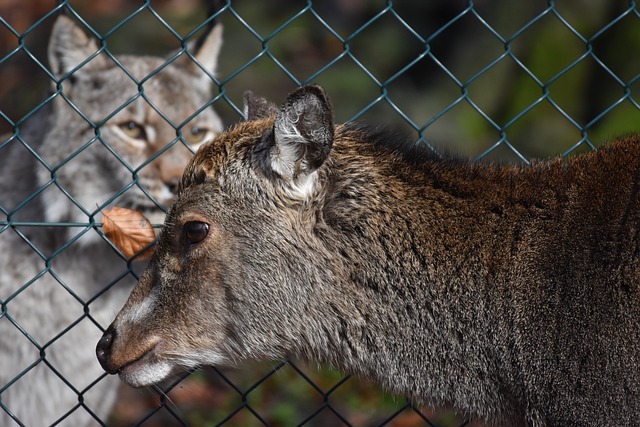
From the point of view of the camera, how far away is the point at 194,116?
3.52 m

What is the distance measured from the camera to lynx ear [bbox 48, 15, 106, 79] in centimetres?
448

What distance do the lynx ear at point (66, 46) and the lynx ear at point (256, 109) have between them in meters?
1.51

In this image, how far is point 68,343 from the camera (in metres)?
4.53

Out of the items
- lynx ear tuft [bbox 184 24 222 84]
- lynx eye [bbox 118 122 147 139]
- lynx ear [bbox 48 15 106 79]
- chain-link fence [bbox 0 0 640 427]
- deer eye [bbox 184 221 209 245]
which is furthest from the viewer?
lynx ear tuft [bbox 184 24 222 84]

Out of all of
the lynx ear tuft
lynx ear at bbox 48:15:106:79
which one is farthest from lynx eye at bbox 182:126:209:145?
lynx ear at bbox 48:15:106:79

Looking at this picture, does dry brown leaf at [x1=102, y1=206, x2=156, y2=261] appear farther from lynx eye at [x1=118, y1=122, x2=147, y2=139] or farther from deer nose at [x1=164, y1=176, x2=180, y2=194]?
lynx eye at [x1=118, y1=122, x2=147, y2=139]

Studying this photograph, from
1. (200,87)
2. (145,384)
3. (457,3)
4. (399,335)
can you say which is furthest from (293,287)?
(457,3)

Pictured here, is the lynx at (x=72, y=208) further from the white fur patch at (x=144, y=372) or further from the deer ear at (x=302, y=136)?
the deer ear at (x=302, y=136)

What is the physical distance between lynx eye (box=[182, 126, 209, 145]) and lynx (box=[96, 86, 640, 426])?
1.66m

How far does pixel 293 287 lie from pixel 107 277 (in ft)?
6.34

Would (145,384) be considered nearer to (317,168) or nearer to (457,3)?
(317,168)

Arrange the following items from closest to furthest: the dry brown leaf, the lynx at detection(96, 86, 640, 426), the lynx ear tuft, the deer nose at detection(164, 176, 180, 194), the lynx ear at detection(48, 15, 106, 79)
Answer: the lynx at detection(96, 86, 640, 426)
the dry brown leaf
the deer nose at detection(164, 176, 180, 194)
the lynx ear at detection(48, 15, 106, 79)
the lynx ear tuft

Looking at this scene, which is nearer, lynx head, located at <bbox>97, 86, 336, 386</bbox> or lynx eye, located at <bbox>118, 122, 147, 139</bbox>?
lynx head, located at <bbox>97, 86, 336, 386</bbox>

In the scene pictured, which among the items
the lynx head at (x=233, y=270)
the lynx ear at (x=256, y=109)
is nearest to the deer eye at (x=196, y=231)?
the lynx head at (x=233, y=270)
